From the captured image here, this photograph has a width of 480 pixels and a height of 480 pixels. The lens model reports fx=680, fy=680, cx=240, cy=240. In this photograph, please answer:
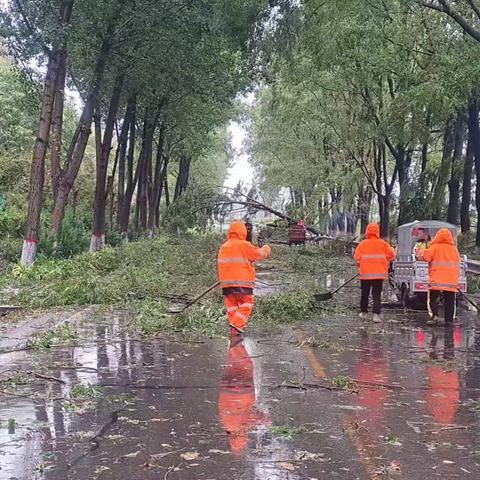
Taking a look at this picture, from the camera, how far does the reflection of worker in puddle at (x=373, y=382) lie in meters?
5.96

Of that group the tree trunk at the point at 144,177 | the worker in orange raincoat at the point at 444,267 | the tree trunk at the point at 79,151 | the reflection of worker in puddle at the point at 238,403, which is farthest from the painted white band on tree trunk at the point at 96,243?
the reflection of worker in puddle at the point at 238,403

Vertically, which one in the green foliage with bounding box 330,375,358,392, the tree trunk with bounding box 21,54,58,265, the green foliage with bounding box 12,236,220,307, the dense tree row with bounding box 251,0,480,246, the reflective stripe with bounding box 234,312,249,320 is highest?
the dense tree row with bounding box 251,0,480,246

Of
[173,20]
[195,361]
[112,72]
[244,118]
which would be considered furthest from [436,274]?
[244,118]

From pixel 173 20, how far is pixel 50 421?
1575cm

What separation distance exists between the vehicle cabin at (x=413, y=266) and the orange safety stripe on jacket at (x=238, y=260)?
419 cm

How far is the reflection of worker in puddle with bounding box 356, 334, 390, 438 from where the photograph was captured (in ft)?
19.6

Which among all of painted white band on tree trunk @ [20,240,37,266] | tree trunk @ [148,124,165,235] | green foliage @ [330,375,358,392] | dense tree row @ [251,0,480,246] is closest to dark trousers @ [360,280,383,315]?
green foliage @ [330,375,358,392]

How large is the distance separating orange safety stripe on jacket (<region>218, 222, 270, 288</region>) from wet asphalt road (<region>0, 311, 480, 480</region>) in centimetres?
94

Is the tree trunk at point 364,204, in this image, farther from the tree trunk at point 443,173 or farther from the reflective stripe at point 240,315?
the reflective stripe at point 240,315

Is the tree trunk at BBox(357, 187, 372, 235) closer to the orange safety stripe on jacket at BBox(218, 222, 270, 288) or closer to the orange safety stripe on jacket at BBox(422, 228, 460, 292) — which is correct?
the orange safety stripe on jacket at BBox(422, 228, 460, 292)

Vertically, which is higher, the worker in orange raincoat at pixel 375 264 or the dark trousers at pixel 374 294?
the worker in orange raincoat at pixel 375 264

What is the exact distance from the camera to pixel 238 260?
10.4 meters

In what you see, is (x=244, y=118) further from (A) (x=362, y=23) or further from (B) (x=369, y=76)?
(A) (x=362, y=23)

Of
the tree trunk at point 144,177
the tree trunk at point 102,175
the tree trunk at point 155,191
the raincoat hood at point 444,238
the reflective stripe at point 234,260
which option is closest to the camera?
the reflective stripe at point 234,260
